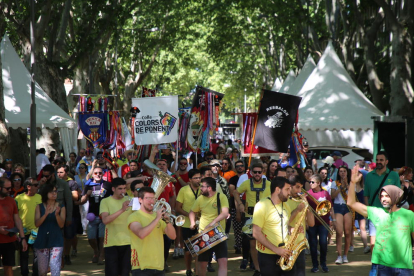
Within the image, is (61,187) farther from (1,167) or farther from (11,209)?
(1,167)

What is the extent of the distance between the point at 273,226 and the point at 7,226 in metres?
3.91

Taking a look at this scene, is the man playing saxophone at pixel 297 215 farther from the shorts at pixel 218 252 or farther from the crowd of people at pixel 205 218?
the shorts at pixel 218 252

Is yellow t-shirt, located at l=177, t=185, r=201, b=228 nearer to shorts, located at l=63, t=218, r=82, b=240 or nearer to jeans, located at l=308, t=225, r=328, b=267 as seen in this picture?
jeans, located at l=308, t=225, r=328, b=267

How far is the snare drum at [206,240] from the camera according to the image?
8.22 metres

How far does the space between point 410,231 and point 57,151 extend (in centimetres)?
1629

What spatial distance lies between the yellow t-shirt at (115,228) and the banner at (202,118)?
574 cm

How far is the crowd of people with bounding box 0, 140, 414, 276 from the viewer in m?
6.31

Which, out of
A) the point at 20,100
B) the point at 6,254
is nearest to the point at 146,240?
the point at 6,254

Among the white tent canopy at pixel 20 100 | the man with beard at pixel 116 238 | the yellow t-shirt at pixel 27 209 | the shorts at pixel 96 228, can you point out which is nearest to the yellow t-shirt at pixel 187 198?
the shorts at pixel 96 228

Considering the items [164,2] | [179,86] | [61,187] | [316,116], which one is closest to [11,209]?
[61,187]

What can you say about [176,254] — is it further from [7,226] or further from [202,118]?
[7,226]

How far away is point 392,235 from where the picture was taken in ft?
20.4

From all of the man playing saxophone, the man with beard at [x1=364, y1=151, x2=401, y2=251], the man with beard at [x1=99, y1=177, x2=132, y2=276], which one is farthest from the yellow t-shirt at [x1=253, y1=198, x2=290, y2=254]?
the man with beard at [x1=364, y1=151, x2=401, y2=251]

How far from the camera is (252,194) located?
9844 mm
